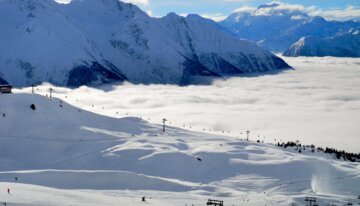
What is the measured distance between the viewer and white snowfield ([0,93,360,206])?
101438 mm

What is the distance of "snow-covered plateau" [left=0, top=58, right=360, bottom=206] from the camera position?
101125 millimetres

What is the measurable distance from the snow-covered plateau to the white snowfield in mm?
192

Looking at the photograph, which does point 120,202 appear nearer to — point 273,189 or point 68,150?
point 273,189

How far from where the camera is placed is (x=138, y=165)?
4943 inches

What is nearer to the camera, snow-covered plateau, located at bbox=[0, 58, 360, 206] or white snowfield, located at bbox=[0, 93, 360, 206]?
snow-covered plateau, located at bbox=[0, 58, 360, 206]

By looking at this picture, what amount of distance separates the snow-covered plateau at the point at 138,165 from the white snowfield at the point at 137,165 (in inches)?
7.5

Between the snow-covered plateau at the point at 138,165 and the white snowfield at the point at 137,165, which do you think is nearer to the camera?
the snow-covered plateau at the point at 138,165

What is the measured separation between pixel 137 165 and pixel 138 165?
0.21 m

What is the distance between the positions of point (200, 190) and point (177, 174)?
13815mm

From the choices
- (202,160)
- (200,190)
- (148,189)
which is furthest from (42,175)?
(202,160)

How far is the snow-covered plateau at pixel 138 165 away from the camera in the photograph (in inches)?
3981

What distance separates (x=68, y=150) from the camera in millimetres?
131500

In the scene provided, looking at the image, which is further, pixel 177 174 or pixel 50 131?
pixel 50 131

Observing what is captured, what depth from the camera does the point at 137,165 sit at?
412 ft
